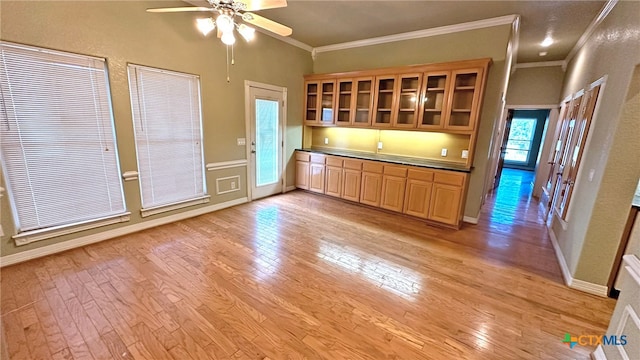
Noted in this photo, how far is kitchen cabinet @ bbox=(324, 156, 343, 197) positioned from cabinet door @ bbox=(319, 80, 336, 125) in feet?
2.55

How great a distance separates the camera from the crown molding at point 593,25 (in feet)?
9.47

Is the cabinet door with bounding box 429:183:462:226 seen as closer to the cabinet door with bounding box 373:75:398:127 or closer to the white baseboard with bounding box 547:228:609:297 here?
the white baseboard with bounding box 547:228:609:297

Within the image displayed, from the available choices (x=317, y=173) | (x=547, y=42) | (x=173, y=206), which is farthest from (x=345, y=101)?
(x=547, y=42)

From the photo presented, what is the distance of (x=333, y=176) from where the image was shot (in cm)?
484

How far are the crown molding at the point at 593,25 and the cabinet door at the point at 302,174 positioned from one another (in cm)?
448

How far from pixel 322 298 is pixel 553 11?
14.3 ft

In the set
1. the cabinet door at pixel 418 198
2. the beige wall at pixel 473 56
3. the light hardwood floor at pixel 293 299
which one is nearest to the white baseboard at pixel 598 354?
the light hardwood floor at pixel 293 299

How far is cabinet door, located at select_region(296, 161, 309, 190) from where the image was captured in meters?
5.24

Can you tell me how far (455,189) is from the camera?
3.65 meters

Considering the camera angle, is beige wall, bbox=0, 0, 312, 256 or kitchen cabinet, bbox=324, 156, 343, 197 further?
kitchen cabinet, bbox=324, 156, 343, 197

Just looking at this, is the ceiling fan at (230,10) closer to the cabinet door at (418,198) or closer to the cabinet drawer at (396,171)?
the cabinet drawer at (396,171)

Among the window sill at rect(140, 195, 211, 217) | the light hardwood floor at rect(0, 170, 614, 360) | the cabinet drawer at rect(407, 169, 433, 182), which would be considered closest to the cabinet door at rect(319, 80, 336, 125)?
the cabinet drawer at rect(407, 169, 433, 182)

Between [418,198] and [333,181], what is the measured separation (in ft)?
5.13

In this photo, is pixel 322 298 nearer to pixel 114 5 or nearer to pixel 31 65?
pixel 31 65
